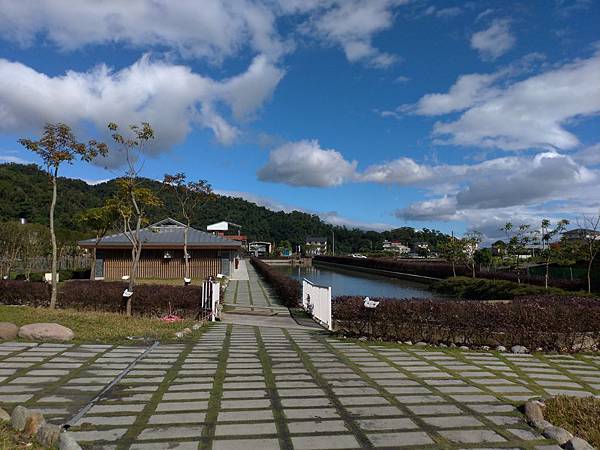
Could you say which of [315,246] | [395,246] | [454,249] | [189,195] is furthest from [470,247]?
[395,246]

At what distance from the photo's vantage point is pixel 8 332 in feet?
24.0

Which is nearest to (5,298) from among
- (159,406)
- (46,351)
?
(46,351)

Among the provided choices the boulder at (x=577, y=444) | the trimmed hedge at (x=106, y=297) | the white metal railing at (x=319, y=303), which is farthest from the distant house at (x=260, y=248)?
the boulder at (x=577, y=444)

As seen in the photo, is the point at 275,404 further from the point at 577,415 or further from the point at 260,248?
the point at 260,248

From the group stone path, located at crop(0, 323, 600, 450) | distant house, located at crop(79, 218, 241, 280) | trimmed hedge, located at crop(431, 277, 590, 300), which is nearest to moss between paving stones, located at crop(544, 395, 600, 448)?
stone path, located at crop(0, 323, 600, 450)

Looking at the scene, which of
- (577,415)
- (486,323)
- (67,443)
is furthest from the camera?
(486,323)

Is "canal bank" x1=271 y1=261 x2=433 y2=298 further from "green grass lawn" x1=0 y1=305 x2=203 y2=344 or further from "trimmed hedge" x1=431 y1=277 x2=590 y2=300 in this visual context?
"green grass lawn" x1=0 y1=305 x2=203 y2=344

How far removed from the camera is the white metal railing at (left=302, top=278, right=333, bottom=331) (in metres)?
10.1

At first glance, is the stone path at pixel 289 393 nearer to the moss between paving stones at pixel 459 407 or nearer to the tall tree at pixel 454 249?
the moss between paving stones at pixel 459 407

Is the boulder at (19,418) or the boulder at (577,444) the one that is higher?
the boulder at (19,418)

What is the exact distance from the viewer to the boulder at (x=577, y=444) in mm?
3346

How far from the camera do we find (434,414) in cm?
417

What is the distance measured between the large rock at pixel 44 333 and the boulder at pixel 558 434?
6522mm

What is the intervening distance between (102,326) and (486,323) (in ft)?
21.9
